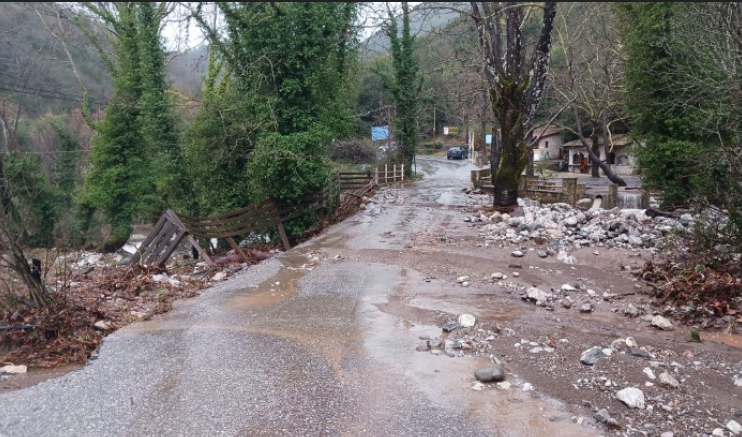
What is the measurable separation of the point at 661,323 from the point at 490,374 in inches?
101

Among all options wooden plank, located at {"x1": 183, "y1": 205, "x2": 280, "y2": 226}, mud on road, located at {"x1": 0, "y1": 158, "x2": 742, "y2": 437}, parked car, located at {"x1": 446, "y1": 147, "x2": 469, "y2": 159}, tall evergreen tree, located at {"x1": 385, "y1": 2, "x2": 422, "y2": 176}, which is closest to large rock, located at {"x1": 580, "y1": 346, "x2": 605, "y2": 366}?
mud on road, located at {"x1": 0, "y1": 158, "x2": 742, "y2": 437}

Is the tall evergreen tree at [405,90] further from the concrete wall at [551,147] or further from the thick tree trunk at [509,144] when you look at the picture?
the concrete wall at [551,147]

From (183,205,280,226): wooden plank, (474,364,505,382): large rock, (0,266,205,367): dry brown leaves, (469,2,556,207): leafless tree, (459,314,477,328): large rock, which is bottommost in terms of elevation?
(474,364,505,382): large rock

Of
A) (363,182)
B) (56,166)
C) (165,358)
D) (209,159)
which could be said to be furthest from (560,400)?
(56,166)

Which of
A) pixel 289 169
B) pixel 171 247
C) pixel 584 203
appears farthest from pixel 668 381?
pixel 584 203

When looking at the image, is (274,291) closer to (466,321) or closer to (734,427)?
(466,321)

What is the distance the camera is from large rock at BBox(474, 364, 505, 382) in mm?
4922

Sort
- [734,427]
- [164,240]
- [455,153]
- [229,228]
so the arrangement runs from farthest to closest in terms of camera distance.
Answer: [455,153]
[229,228]
[164,240]
[734,427]

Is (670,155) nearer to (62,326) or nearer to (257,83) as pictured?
(257,83)

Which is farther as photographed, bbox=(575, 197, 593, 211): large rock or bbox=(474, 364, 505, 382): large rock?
bbox=(575, 197, 593, 211): large rock

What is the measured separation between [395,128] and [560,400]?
31898 millimetres

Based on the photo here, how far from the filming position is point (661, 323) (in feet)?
20.4

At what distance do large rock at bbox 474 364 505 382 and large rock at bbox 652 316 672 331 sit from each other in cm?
238

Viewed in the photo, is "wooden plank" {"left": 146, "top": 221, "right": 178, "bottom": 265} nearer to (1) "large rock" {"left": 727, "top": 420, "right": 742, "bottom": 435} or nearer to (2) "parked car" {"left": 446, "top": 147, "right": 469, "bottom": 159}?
(1) "large rock" {"left": 727, "top": 420, "right": 742, "bottom": 435}
